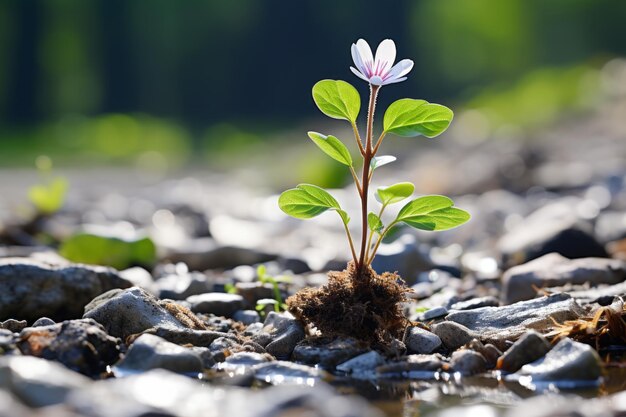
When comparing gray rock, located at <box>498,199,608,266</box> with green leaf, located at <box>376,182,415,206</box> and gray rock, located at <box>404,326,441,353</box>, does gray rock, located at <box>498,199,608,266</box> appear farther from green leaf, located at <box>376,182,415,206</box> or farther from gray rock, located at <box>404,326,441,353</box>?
green leaf, located at <box>376,182,415,206</box>

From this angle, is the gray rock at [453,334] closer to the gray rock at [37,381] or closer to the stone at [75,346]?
the stone at [75,346]

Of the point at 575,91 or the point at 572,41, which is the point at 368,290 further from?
the point at 572,41

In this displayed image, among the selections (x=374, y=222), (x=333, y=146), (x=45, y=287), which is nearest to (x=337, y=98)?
(x=333, y=146)

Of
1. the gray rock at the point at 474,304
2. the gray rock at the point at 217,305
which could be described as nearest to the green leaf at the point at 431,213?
the gray rock at the point at 474,304

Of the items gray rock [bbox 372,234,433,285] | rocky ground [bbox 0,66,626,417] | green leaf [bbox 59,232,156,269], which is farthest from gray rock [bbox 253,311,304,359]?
A: green leaf [bbox 59,232,156,269]

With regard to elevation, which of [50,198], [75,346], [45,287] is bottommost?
[75,346]

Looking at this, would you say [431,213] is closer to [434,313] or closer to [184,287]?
[434,313]
